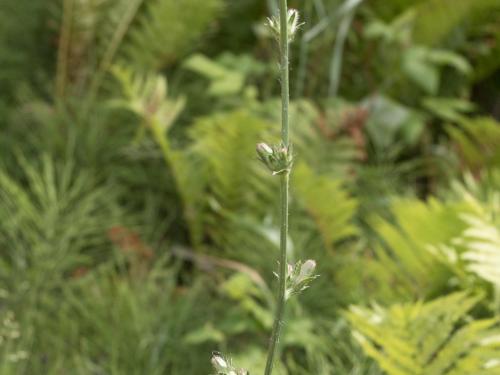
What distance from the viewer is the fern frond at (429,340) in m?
1.34

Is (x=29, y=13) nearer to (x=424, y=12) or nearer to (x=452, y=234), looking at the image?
(x=424, y=12)

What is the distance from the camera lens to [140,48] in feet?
8.90

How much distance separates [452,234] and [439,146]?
40.0 inches

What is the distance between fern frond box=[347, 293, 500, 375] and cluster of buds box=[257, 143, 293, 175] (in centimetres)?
62

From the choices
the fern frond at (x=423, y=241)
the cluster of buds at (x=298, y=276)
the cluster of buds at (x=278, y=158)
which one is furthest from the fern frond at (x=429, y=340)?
the cluster of buds at (x=278, y=158)

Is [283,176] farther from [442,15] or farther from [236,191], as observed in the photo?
[442,15]

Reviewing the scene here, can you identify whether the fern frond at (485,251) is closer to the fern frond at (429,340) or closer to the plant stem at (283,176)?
the fern frond at (429,340)

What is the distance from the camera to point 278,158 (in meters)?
0.81

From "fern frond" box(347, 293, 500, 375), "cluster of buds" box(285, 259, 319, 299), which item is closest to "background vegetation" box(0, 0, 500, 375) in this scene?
"fern frond" box(347, 293, 500, 375)

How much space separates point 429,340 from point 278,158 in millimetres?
701

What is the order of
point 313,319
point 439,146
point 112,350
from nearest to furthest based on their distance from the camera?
point 112,350 < point 313,319 < point 439,146

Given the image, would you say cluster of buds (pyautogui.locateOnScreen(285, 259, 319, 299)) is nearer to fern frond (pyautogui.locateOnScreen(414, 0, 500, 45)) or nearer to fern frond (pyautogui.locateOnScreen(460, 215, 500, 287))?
fern frond (pyautogui.locateOnScreen(460, 215, 500, 287))

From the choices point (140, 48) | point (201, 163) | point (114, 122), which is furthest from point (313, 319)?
point (140, 48)

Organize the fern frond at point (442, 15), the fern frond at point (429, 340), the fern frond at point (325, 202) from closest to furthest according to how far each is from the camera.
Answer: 1. the fern frond at point (429, 340)
2. the fern frond at point (325, 202)
3. the fern frond at point (442, 15)
